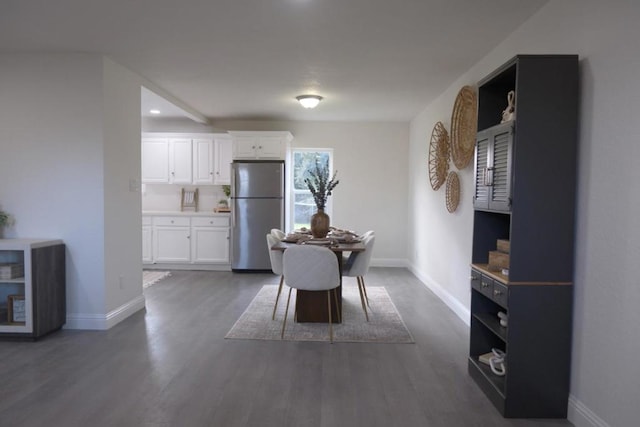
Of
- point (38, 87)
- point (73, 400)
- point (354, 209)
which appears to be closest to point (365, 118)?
point (354, 209)

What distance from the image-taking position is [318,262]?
10.7 feet

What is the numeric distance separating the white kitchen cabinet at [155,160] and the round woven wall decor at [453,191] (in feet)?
14.2

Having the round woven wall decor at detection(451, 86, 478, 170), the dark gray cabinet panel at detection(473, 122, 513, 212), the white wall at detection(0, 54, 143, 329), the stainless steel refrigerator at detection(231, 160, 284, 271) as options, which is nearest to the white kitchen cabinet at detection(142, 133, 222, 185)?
the stainless steel refrigerator at detection(231, 160, 284, 271)

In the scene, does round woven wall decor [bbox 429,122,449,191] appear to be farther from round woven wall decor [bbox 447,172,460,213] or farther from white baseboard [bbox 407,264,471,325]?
white baseboard [bbox 407,264,471,325]

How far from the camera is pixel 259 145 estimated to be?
6160 millimetres

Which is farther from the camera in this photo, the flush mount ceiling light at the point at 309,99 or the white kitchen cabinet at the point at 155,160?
the white kitchen cabinet at the point at 155,160

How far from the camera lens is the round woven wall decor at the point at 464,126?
363 cm

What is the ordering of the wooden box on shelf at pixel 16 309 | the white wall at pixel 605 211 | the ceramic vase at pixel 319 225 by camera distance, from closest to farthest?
the white wall at pixel 605 211 < the wooden box on shelf at pixel 16 309 < the ceramic vase at pixel 319 225

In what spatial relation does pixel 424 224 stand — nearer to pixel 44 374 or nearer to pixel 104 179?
pixel 104 179

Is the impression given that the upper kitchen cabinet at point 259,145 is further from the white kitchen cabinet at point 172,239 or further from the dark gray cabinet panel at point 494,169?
the dark gray cabinet panel at point 494,169

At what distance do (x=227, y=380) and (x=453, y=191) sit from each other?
9.46 ft

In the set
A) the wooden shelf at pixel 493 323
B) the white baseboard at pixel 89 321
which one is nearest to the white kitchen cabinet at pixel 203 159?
the white baseboard at pixel 89 321

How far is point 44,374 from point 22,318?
91cm

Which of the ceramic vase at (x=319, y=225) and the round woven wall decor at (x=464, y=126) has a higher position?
the round woven wall decor at (x=464, y=126)
